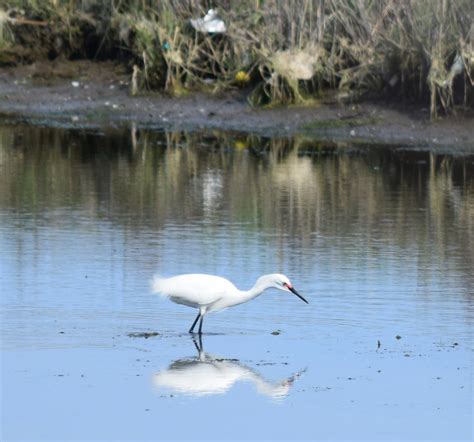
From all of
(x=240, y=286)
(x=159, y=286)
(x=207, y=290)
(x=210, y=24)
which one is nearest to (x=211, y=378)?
(x=207, y=290)

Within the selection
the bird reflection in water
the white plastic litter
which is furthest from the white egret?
→ the white plastic litter

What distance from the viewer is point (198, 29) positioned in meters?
22.2

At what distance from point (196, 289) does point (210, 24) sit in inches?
507

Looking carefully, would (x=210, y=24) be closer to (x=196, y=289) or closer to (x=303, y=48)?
(x=303, y=48)

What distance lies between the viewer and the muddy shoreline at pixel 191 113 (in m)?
19.8

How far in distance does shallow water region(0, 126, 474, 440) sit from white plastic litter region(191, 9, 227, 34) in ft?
12.9

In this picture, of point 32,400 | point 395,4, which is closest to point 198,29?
point 395,4

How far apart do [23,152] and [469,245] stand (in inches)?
304

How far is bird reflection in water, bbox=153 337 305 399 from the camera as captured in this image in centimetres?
841

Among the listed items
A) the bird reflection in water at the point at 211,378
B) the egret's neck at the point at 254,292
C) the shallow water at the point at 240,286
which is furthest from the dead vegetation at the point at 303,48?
the bird reflection in water at the point at 211,378

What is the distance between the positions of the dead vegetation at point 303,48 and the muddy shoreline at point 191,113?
0.26m

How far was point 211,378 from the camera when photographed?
8.66 m

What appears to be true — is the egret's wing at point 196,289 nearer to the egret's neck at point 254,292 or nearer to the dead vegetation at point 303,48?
the egret's neck at point 254,292

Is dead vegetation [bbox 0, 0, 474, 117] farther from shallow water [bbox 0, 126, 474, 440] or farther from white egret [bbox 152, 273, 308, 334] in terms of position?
white egret [bbox 152, 273, 308, 334]
